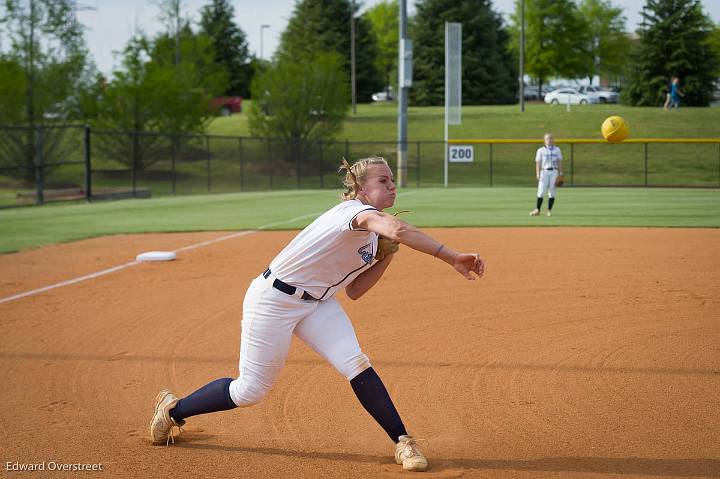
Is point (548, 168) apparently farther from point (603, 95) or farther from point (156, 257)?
point (603, 95)

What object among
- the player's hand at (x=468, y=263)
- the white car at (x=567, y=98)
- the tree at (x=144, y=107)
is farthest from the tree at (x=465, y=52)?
the player's hand at (x=468, y=263)

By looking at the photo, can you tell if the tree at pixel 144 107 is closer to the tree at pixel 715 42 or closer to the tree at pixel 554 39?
the tree at pixel 715 42

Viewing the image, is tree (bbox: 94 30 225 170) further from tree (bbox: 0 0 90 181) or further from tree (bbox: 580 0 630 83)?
tree (bbox: 580 0 630 83)

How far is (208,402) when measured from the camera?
5344 mm

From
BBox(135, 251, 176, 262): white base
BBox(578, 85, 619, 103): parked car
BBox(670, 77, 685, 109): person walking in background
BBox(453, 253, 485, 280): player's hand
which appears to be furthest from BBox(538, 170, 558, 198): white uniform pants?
BBox(578, 85, 619, 103): parked car

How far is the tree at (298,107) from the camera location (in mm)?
49188

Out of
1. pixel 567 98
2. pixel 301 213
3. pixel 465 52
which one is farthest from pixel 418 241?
pixel 567 98

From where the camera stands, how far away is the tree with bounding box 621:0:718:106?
55844 millimetres

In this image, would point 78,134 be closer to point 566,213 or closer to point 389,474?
point 566,213

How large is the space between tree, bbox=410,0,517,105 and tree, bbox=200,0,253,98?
2286 centimetres

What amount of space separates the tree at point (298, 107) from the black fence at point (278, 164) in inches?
33.3

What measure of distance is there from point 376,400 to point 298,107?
45.3 m

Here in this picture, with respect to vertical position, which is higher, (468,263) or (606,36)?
(606,36)

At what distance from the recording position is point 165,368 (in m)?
7.37
